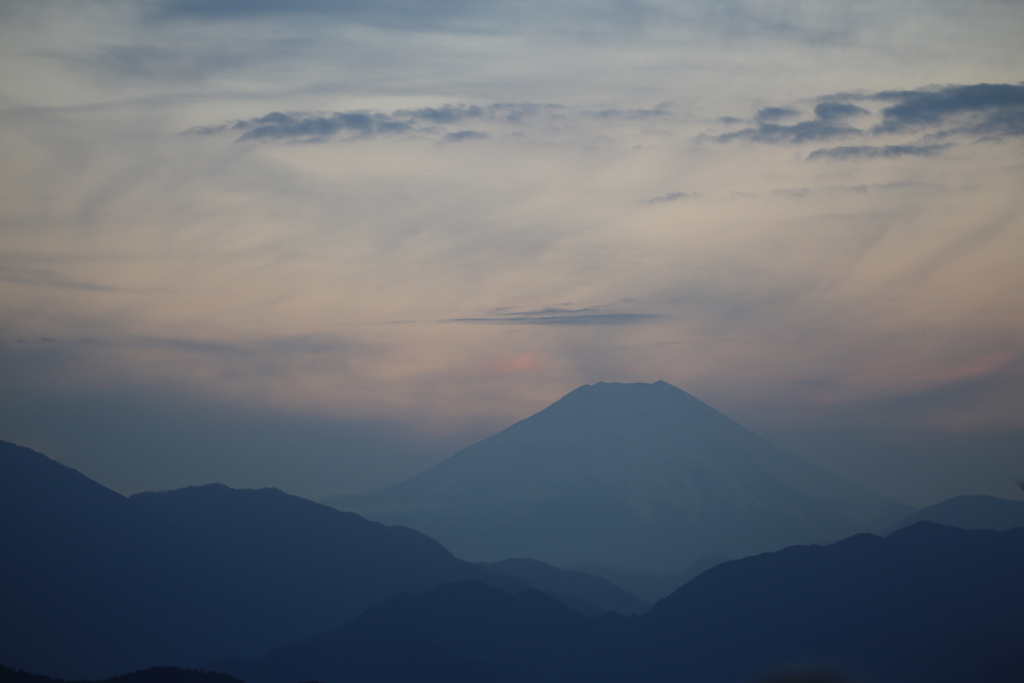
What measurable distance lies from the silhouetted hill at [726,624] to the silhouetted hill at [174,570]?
2770 cm

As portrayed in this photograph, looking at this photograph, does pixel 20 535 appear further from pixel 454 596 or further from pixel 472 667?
pixel 472 667

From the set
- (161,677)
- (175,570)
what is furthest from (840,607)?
(175,570)

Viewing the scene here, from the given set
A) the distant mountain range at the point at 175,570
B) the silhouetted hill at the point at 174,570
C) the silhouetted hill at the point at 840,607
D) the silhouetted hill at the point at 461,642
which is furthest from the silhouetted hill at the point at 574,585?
the silhouetted hill at the point at 840,607

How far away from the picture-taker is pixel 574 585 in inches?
6865

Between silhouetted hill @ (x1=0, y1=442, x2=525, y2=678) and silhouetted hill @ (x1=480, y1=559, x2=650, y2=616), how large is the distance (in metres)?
17.6

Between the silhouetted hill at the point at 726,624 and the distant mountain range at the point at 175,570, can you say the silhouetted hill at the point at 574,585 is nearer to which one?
the distant mountain range at the point at 175,570

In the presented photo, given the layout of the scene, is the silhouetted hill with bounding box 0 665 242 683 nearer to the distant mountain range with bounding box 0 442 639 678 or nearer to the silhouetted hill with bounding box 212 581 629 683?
the silhouetted hill with bounding box 212 581 629 683

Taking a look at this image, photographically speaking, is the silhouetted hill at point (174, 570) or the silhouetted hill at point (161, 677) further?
the silhouetted hill at point (174, 570)

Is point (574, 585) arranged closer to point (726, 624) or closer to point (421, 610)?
point (726, 624)

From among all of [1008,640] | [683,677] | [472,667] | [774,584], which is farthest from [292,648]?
[1008,640]

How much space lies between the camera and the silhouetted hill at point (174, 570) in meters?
114

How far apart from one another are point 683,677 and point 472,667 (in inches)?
1185

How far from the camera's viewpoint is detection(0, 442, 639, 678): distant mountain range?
114 metres

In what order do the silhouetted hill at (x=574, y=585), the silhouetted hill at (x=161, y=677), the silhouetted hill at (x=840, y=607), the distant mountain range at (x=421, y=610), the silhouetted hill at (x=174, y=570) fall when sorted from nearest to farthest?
the silhouetted hill at (x=161, y=677) < the distant mountain range at (x=421, y=610) < the silhouetted hill at (x=840, y=607) < the silhouetted hill at (x=174, y=570) < the silhouetted hill at (x=574, y=585)
